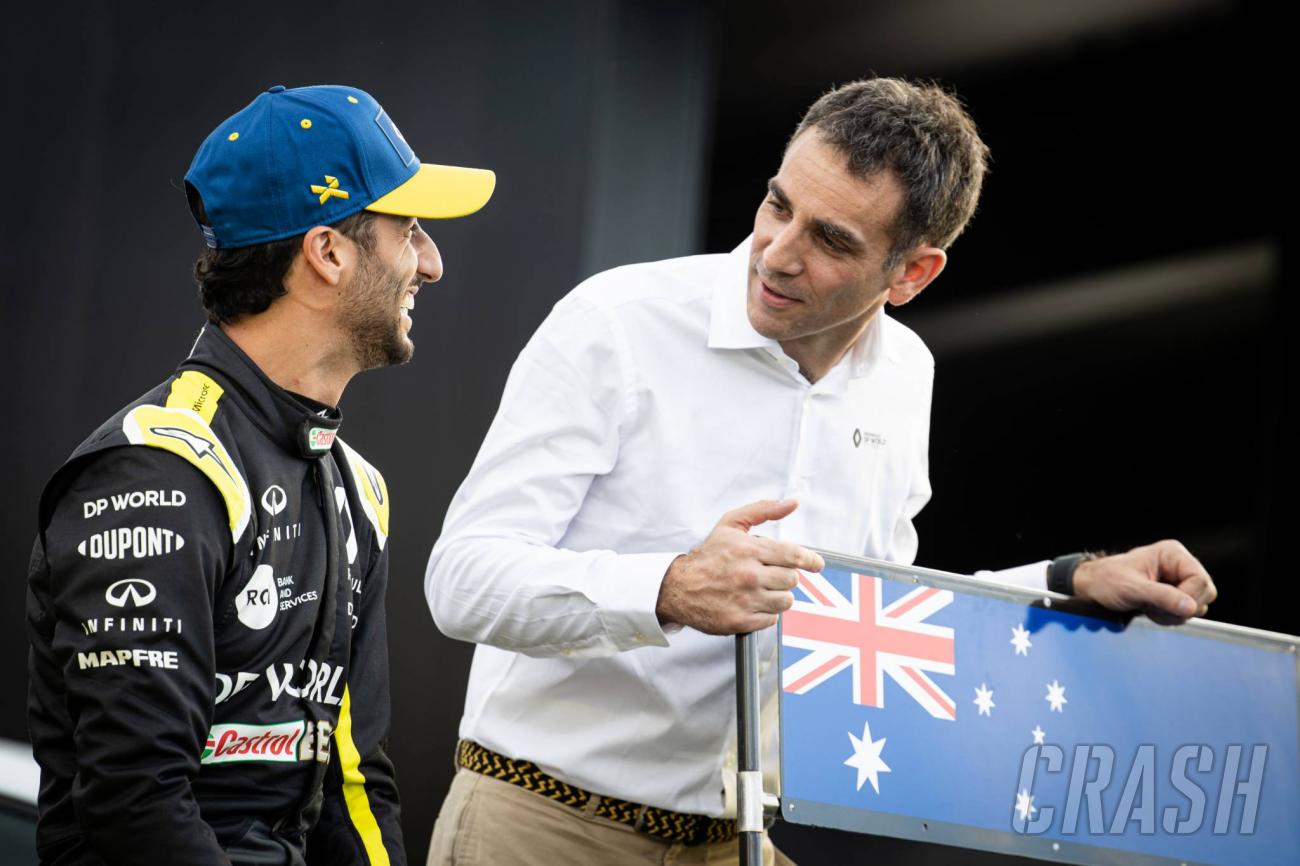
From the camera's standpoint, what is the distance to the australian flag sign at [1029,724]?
2066 mm

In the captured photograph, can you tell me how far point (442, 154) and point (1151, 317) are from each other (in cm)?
182

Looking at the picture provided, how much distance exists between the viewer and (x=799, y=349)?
244 centimetres

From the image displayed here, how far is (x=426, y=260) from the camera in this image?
2.09 m

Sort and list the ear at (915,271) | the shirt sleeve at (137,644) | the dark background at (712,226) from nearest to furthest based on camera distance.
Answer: the shirt sleeve at (137,644) < the ear at (915,271) < the dark background at (712,226)

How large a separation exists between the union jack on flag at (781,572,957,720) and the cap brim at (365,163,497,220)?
70 cm

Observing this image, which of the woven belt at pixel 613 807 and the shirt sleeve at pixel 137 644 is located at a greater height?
the shirt sleeve at pixel 137 644

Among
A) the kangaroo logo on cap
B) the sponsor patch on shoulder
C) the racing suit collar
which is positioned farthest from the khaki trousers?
the kangaroo logo on cap

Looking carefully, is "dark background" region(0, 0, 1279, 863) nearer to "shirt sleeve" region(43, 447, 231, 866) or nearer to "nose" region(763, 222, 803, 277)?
"nose" region(763, 222, 803, 277)

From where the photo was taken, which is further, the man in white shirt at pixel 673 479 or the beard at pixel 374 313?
the man in white shirt at pixel 673 479

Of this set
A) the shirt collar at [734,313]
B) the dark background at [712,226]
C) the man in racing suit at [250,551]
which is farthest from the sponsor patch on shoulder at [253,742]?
the dark background at [712,226]

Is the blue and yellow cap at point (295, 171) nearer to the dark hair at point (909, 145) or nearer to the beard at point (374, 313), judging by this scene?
the beard at point (374, 313)

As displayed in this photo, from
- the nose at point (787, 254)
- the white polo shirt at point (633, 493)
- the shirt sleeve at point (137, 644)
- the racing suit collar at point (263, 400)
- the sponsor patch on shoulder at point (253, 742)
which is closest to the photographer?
the shirt sleeve at point (137, 644)

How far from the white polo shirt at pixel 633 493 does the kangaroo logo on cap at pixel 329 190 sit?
1.42ft

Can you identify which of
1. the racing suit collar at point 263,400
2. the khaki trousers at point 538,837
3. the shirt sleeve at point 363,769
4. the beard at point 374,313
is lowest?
the khaki trousers at point 538,837
